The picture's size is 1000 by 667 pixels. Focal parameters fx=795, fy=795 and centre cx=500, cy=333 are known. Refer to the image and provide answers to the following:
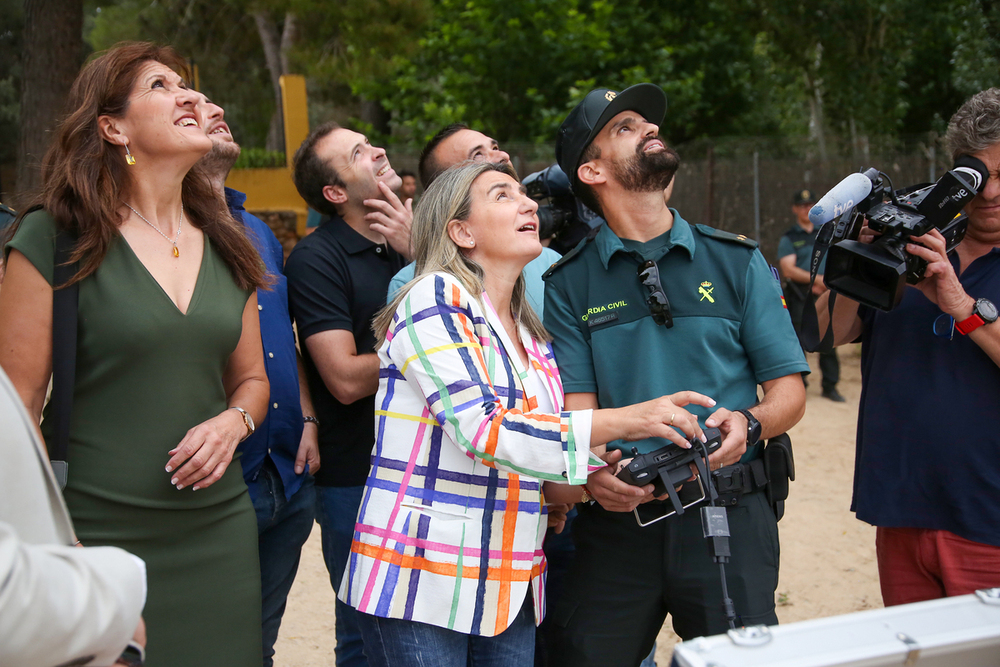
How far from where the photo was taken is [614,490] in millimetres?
2092

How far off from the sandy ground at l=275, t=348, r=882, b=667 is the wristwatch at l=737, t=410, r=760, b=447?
5.40 feet

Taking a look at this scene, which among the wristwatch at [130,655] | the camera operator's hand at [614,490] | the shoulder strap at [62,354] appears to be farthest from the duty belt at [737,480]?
the shoulder strap at [62,354]

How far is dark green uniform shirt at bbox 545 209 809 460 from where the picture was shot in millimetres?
2338

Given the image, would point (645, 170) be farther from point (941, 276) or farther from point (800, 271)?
point (800, 271)

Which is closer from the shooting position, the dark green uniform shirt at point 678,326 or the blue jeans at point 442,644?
the blue jeans at point 442,644

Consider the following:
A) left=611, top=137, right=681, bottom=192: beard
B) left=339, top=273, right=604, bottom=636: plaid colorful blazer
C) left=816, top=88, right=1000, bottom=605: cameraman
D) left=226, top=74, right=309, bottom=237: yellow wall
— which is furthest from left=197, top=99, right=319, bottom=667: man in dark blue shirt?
left=226, top=74, right=309, bottom=237: yellow wall

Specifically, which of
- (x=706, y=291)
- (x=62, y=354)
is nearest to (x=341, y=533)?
(x=62, y=354)

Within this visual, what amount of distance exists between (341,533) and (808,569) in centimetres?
330

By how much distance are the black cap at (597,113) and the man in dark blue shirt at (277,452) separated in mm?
1070

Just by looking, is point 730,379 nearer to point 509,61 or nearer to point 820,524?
point 820,524

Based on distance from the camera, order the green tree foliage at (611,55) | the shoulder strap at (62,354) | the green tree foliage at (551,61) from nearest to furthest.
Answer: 1. the shoulder strap at (62,354)
2. the green tree foliage at (611,55)
3. the green tree foliage at (551,61)

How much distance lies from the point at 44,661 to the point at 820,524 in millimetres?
5410

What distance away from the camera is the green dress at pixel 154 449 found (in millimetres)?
1872

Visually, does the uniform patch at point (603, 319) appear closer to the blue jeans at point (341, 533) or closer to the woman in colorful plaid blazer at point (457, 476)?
the woman in colorful plaid blazer at point (457, 476)
